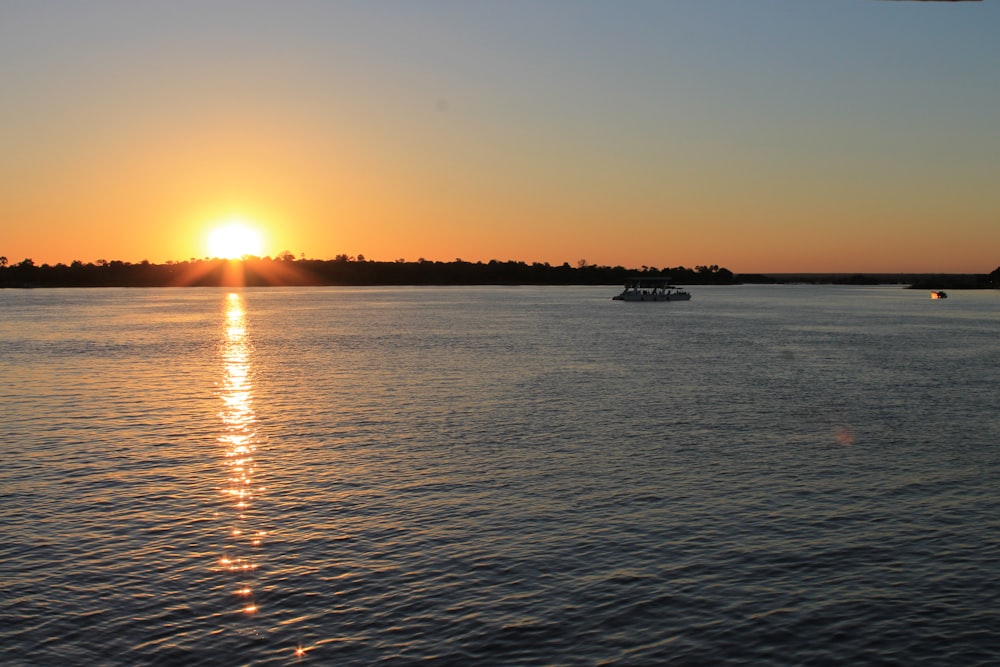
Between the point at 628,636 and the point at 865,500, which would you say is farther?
the point at 865,500

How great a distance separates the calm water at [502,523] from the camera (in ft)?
61.0

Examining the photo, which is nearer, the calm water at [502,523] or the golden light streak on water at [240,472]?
the calm water at [502,523]

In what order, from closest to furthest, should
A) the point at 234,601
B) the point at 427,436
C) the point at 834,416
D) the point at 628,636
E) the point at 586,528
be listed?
the point at 628,636, the point at 234,601, the point at 586,528, the point at 427,436, the point at 834,416

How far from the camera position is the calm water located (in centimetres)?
1859

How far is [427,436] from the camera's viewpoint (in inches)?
1644

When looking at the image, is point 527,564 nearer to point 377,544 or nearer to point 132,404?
point 377,544

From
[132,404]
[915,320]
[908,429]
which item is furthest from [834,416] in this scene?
[915,320]

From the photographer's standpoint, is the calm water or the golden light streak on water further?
the golden light streak on water

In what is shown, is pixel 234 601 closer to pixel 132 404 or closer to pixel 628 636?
pixel 628 636

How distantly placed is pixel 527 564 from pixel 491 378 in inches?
1682

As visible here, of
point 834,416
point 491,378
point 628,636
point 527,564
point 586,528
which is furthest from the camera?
point 491,378

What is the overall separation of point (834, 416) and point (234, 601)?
121 ft

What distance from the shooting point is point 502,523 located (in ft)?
88.1

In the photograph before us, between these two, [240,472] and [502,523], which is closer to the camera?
[502,523]
